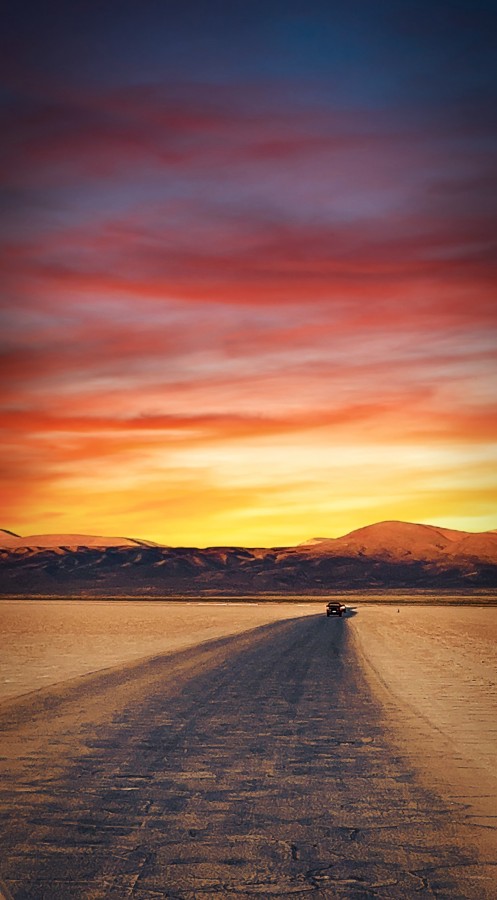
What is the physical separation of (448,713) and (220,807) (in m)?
8.24

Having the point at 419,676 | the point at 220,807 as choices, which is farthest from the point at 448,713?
the point at 220,807

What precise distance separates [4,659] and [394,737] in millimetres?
19471

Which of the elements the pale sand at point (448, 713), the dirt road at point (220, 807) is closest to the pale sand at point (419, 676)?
the pale sand at point (448, 713)

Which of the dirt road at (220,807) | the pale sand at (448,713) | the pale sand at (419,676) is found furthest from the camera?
the pale sand at (419,676)

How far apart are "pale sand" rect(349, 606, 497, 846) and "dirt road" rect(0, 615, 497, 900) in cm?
31

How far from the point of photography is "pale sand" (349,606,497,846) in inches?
396

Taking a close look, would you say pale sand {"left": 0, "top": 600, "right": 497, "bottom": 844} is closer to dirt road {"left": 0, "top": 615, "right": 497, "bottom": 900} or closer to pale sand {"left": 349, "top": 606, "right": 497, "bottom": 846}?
pale sand {"left": 349, "top": 606, "right": 497, "bottom": 846}

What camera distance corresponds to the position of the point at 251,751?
12.2 meters

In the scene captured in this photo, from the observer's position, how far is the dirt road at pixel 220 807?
6.77m

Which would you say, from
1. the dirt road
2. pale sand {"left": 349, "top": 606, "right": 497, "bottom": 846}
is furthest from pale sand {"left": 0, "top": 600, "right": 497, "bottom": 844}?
the dirt road

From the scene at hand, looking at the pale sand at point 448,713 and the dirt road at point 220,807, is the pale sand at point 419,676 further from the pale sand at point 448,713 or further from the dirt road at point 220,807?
the dirt road at point 220,807

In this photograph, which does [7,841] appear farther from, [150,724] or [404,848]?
[150,724]

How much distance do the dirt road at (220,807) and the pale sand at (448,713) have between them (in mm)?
309

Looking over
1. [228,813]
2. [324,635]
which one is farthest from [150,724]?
[324,635]
